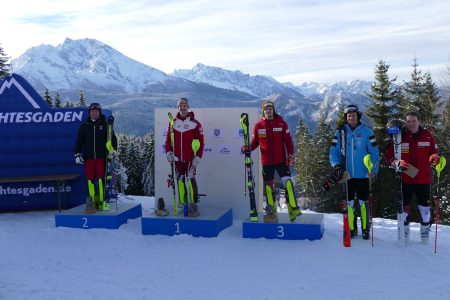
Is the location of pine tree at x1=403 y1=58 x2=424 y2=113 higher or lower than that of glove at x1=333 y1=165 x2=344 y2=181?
higher

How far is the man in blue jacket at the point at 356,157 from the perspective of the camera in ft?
→ 23.4

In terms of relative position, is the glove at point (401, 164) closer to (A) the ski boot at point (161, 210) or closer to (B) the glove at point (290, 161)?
(B) the glove at point (290, 161)

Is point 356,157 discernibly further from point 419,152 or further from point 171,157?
point 171,157

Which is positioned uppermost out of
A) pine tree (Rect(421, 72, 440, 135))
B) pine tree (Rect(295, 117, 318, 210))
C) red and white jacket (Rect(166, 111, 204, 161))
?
pine tree (Rect(421, 72, 440, 135))

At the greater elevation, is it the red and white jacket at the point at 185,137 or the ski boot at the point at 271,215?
the red and white jacket at the point at 185,137

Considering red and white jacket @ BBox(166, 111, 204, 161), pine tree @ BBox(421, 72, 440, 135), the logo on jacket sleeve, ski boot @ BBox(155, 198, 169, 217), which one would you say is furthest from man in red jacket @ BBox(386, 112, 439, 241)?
pine tree @ BBox(421, 72, 440, 135)

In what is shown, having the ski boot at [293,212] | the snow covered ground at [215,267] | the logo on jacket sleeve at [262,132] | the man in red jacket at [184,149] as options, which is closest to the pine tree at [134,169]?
the snow covered ground at [215,267]

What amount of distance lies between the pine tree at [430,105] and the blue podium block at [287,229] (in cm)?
1762

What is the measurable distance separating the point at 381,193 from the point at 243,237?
697 inches

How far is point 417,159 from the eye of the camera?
22.6ft

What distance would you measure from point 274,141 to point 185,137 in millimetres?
1732

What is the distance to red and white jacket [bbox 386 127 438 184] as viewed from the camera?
22.5 feet

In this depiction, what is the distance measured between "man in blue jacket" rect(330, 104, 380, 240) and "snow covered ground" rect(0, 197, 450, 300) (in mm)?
613

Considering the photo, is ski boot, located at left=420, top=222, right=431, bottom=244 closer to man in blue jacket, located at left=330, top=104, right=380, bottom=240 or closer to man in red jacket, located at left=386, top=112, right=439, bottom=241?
man in red jacket, located at left=386, top=112, right=439, bottom=241
